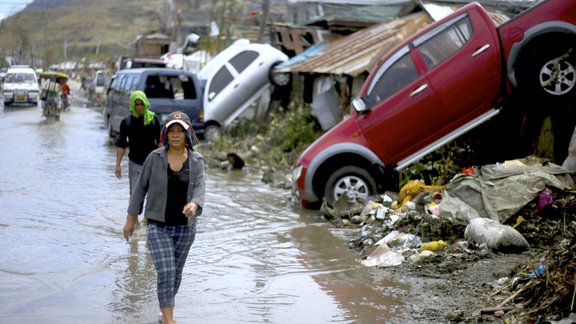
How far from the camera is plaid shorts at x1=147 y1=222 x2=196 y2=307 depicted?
19.5 feet

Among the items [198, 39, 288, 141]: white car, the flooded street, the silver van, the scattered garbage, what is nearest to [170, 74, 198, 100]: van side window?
the silver van

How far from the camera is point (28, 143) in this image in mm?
20594

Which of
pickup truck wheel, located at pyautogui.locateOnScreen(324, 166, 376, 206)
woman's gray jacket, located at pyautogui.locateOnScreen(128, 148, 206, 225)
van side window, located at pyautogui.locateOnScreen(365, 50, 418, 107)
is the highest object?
van side window, located at pyautogui.locateOnScreen(365, 50, 418, 107)

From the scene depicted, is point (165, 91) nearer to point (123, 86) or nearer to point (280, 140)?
point (123, 86)

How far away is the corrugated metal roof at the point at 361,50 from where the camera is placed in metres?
16.5

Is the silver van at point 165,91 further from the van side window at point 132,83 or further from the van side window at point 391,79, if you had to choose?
the van side window at point 391,79

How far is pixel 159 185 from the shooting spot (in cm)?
604

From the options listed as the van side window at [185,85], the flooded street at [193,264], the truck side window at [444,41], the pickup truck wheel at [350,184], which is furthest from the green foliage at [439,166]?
the van side window at [185,85]

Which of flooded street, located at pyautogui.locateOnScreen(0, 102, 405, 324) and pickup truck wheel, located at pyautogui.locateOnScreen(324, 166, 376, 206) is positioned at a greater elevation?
pickup truck wheel, located at pyautogui.locateOnScreen(324, 166, 376, 206)

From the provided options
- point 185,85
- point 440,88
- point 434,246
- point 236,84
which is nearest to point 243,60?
point 236,84

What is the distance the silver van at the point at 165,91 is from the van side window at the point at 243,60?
2.09 meters

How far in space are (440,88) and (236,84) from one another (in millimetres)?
11129

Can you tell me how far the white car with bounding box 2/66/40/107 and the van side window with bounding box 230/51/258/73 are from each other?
63.2 feet

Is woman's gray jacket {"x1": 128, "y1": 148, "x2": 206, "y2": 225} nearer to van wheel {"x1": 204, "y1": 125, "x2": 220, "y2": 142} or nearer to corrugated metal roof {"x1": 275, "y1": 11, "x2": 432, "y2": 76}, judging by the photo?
corrugated metal roof {"x1": 275, "y1": 11, "x2": 432, "y2": 76}
